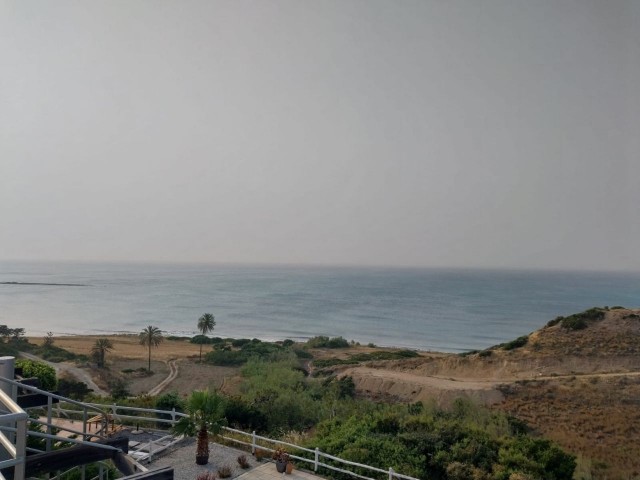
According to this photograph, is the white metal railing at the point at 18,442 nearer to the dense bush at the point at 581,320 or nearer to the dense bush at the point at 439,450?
the dense bush at the point at 439,450

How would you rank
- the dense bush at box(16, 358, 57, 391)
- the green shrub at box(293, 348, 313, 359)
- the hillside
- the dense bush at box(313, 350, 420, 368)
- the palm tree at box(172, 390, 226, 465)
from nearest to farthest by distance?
the palm tree at box(172, 390, 226, 465), the dense bush at box(16, 358, 57, 391), the hillside, the dense bush at box(313, 350, 420, 368), the green shrub at box(293, 348, 313, 359)

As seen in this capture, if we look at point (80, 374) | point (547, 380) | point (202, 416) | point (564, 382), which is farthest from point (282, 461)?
point (80, 374)

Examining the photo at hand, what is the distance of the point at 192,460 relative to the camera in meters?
11.8

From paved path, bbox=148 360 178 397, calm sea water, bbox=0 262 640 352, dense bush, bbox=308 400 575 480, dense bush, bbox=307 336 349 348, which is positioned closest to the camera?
→ dense bush, bbox=308 400 575 480

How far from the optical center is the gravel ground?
1116 centimetres

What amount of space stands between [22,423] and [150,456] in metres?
8.54

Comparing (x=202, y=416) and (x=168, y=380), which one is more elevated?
(x=202, y=416)

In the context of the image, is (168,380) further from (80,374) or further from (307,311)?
(307,311)

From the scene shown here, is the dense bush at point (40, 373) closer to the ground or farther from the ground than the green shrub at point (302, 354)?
farther from the ground

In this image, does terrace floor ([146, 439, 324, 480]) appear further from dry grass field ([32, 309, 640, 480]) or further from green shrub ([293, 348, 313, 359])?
green shrub ([293, 348, 313, 359])

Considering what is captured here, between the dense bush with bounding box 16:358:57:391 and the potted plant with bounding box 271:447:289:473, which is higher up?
the dense bush with bounding box 16:358:57:391

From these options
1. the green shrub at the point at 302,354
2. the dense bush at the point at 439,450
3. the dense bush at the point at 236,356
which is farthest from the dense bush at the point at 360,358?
the dense bush at the point at 439,450

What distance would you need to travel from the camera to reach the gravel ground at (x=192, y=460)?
11.2m

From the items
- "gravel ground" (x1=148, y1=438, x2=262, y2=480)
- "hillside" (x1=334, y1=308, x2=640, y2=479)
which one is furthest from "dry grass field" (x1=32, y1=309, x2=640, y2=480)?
"gravel ground" (x1=148, y1=438, x2=262, y2=480)
